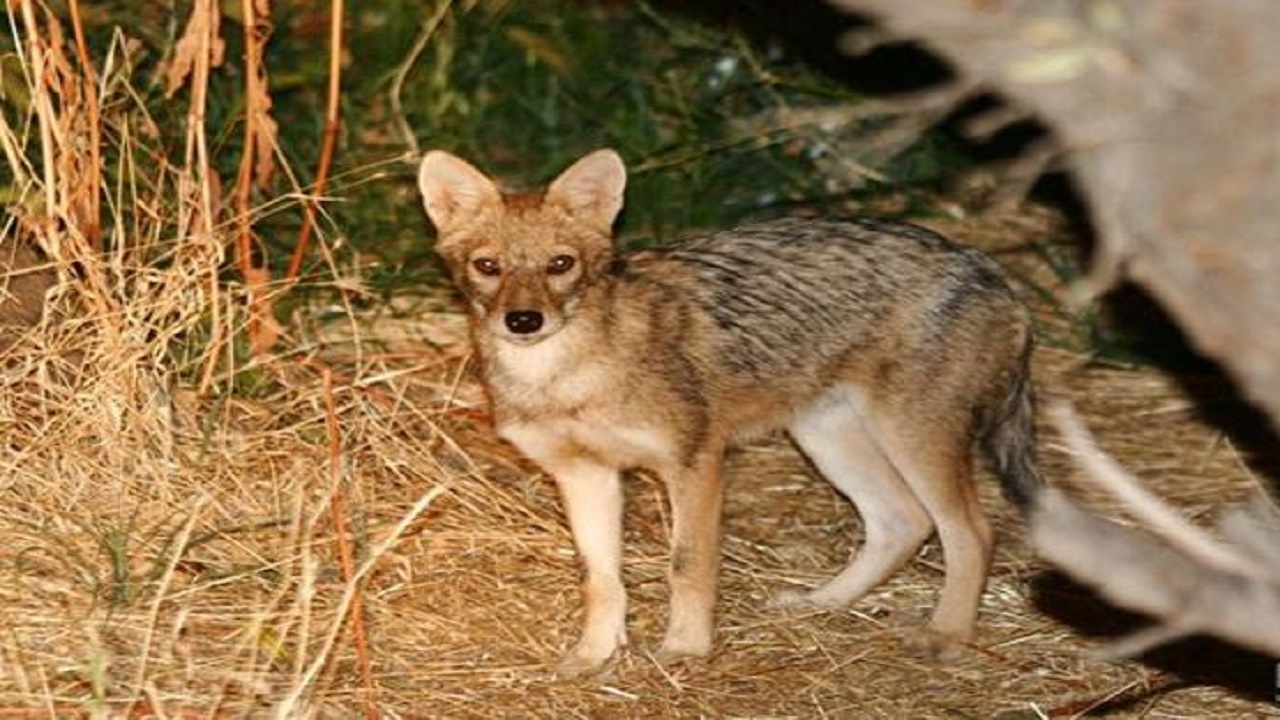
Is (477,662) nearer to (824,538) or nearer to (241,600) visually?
(241,600)

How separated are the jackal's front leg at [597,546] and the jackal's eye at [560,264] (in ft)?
1.49

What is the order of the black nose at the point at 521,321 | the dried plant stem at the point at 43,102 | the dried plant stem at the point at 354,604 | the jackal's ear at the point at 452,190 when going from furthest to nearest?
the dried plant stem at the point at 43,102
the jackal's ear at the point at 452,190
the black nose at the point at 521,321
the dried plant stem at the point at 354,604

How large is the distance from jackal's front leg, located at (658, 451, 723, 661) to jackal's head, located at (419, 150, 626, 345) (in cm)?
47

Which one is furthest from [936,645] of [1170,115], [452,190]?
[1170,115]

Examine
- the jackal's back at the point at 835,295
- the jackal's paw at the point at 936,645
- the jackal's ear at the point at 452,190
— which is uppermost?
the jackal's ear at the point at 452,190

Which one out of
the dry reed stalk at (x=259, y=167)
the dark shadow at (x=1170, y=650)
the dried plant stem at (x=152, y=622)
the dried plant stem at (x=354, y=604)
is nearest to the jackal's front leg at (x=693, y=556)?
the dried plant stem at (x=354, y=604)

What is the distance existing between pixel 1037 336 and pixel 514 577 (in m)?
2.77

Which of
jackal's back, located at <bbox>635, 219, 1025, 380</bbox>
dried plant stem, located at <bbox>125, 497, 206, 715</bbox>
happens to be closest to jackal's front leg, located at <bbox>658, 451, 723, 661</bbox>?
jackal's back, located at <bbox>635, 219, 1025, 380</bbox>

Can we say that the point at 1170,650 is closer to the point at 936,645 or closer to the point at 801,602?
the point at 936,645

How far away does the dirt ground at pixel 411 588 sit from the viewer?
5473 mm

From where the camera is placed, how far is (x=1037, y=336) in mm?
8523

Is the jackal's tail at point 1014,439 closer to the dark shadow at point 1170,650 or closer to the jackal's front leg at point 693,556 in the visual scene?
the dark shadow at point 1170,650

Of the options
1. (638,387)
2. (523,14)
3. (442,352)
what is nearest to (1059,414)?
(638,387)

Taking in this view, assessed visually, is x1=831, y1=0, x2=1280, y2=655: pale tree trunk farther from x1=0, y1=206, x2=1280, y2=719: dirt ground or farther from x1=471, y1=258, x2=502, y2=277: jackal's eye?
x1=471, y1=258, x2=502, y2=277: jackal's eye
